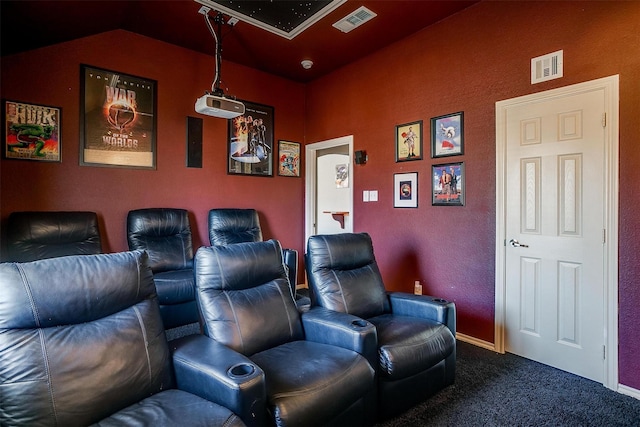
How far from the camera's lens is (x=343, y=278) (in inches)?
98.2

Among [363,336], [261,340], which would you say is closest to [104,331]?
[261,340]

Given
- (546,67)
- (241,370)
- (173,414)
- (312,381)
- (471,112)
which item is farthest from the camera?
(471,112)

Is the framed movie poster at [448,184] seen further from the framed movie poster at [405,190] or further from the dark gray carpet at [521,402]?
the dark gray carpet at [521,402]

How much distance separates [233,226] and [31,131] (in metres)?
2.08

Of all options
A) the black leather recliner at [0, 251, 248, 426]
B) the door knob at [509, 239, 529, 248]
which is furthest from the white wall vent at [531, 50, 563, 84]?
the black leather recliner at [0, 251, 248, 426]

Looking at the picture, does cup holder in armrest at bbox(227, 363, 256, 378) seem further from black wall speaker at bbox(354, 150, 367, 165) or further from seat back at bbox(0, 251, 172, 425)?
black wall speaker at bbox(354, 150, 367, 165)

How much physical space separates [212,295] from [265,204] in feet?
9.33

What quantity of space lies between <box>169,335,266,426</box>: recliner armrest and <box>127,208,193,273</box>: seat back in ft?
6.81

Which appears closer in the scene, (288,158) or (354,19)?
(354,19)

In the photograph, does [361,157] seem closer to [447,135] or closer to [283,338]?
[447,135]

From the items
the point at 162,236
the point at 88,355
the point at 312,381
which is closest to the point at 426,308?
the point at 312,381

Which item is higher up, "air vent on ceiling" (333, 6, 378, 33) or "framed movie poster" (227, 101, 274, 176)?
"air vent on ceiling" (333, 6, 378, 33)

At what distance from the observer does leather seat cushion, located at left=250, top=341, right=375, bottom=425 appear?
1415 mm

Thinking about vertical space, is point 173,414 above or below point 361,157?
below
